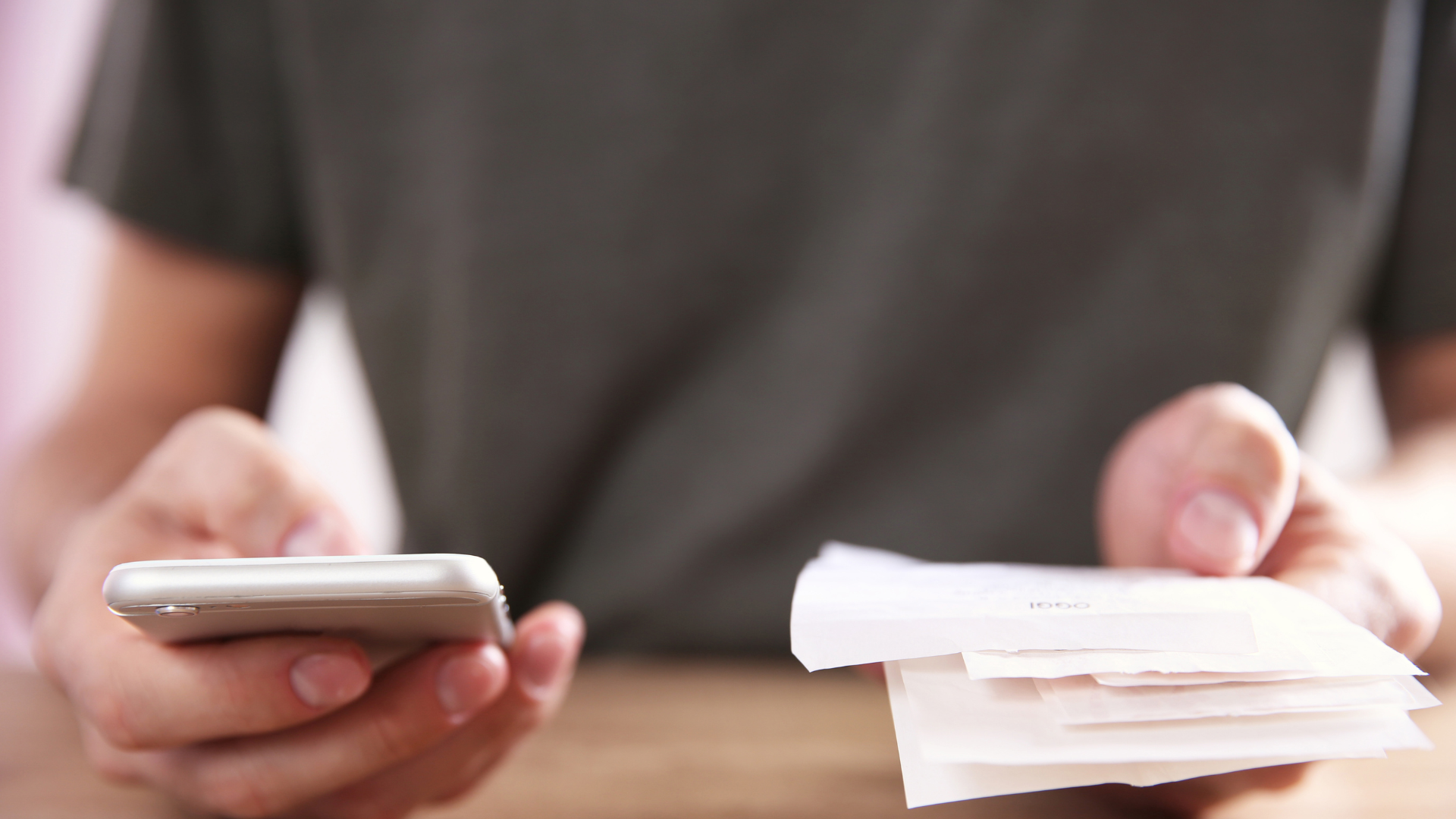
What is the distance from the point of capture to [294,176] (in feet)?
2.70

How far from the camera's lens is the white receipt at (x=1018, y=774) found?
0.24m

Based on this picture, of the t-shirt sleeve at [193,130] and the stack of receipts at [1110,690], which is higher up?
the t-shirt sleeve at [193,130]

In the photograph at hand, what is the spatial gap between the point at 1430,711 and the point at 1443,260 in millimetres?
371

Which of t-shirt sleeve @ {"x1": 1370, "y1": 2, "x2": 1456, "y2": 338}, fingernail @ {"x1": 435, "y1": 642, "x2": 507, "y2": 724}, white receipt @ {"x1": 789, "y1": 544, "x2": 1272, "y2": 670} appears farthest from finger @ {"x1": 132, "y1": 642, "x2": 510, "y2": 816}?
t-shirt sleeve @ {"x1": 1370, "y1": 2, "x2": 1456, "y2": 338}

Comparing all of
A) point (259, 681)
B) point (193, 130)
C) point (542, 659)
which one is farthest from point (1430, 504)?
point (193, 130)

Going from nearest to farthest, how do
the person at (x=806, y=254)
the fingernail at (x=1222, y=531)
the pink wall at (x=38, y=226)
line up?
1. the fingernail at (x=1222, y=531)
2. the person at (x=806, y=254)
3. the pink wall at (x=38, y=226)

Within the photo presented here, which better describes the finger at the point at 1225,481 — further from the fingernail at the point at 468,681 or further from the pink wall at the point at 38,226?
the pink wall at the point at 38,226

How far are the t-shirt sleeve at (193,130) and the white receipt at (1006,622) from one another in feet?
2.41

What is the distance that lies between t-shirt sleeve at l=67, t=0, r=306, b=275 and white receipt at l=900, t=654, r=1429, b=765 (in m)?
0.79

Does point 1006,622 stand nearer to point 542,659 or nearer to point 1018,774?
point 1018,774

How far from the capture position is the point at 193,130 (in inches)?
31.1

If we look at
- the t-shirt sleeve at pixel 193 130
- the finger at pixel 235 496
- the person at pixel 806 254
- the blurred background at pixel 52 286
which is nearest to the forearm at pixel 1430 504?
the person at pixel 806 254

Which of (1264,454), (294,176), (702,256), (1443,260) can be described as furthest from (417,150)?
(1443,260)

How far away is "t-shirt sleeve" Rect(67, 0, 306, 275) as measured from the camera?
77cm
